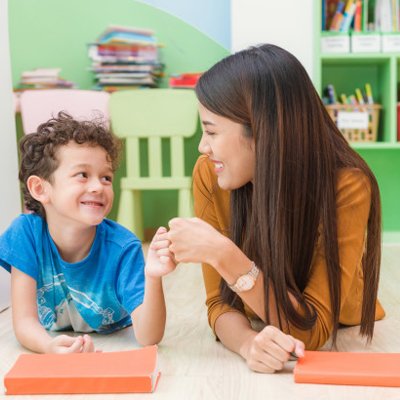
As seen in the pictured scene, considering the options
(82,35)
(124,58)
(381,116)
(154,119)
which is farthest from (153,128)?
(381,116)

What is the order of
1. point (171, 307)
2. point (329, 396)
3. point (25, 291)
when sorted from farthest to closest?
1. point (171, 307)
2. point (25, 291)
3. point (329, 396)

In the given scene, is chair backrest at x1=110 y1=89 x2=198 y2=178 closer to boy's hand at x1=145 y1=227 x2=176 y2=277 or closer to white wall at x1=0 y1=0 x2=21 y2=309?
white wall at x1=0 y1=0 x2=21 y2=309

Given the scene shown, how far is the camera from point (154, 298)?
1.24 meters

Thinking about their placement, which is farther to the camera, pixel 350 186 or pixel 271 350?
pixel 350 186

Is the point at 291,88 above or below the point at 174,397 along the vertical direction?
above

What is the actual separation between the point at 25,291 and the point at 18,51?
2.25 meters

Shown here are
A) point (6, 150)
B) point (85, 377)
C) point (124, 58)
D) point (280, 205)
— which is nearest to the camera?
point (85, 377)

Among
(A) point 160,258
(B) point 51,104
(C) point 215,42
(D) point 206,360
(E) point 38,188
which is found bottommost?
(D) point 206,360

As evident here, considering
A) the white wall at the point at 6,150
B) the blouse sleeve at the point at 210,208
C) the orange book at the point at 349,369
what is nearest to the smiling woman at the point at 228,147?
the blouse sleeve at the point at 210,208

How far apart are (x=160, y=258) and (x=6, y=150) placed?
90 centimetres

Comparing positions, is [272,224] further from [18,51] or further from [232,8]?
[18,51]

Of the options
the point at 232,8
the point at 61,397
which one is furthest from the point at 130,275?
the point at 232,8

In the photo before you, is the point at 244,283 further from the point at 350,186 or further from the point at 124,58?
the point at 124,58

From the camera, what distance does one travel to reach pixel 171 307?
1753mm
